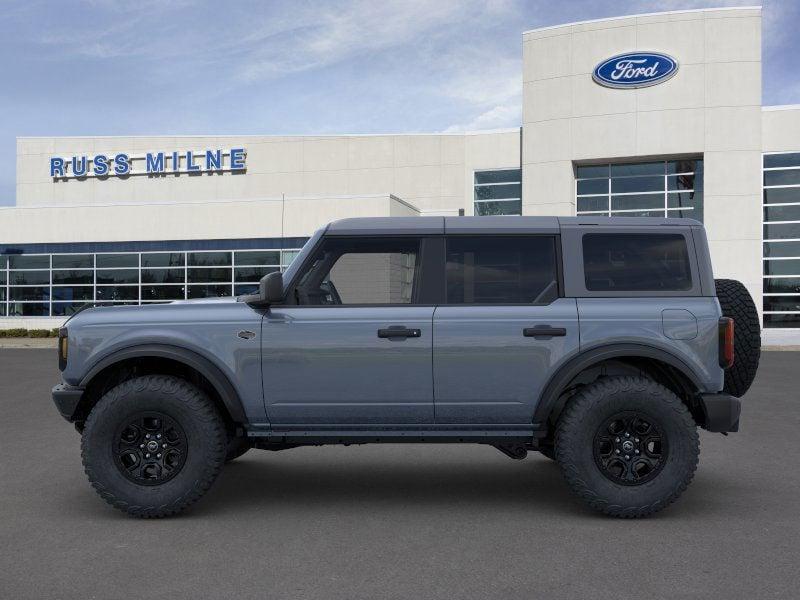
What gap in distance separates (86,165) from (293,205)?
15.0 m

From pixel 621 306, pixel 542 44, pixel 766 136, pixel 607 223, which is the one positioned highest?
pixel 542 44

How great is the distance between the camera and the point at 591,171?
112 ft

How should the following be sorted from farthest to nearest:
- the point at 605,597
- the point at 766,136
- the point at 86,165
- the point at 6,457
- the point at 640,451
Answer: the point at 86,165 → the point at 766,136 → the point at 6,457 → the point at 640,451 → the point at 605,597

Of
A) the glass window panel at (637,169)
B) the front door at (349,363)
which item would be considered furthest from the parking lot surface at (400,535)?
the glass window panel at (637,169)

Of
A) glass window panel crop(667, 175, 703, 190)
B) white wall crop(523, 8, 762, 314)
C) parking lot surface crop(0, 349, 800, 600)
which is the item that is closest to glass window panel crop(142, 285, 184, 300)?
white wall crop(523, 8, 762, 314)

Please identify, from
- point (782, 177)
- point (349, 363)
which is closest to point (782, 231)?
point (782, 177)

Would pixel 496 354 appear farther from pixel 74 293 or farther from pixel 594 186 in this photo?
pixel 74 293

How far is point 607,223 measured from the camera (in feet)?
19.4

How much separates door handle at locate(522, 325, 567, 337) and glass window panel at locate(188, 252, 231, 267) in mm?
31360

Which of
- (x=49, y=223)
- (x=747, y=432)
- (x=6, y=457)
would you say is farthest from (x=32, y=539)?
(x=49, y=223)

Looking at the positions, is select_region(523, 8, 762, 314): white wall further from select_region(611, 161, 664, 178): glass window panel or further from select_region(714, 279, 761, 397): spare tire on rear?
select_region(714, 279, 761, 397): spare tire on rear

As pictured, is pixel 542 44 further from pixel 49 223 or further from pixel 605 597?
pixel 605 597

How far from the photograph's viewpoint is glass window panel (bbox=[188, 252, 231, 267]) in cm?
3594

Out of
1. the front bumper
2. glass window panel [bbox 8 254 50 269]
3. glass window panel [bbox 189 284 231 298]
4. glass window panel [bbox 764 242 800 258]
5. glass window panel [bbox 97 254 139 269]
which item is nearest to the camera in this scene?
the front bumper
